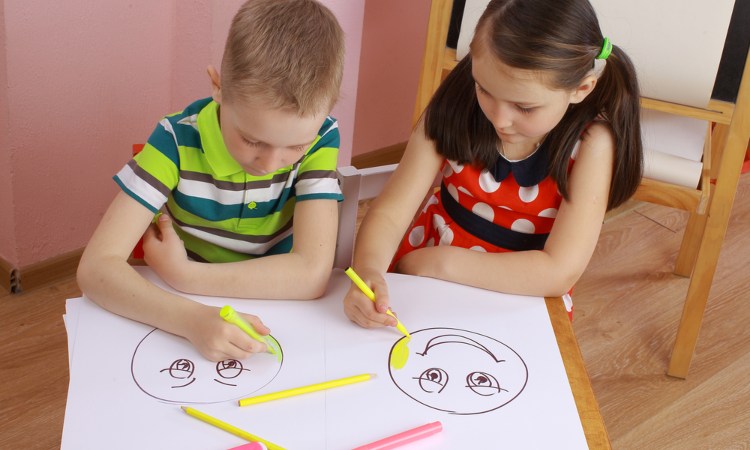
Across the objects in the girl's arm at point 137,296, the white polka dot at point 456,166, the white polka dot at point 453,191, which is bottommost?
the girl's arm at point 137,296

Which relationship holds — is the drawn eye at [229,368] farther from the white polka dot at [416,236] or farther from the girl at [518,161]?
the white polka dot at [416,236]

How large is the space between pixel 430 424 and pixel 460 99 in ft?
1.86

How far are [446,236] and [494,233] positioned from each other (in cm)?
8

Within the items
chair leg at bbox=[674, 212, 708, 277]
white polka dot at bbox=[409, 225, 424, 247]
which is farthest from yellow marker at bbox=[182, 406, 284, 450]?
chair leg at bbox=[674, 212, 708, 277]

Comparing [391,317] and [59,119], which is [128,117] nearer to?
[59,119]

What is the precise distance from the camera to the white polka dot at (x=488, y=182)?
4.07ft

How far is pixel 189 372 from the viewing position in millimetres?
859

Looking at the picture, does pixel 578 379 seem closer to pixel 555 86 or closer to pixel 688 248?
pixel 555 86

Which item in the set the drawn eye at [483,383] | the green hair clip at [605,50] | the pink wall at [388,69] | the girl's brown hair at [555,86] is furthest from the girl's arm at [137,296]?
the pink wall at [388,69]

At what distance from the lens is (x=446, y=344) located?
3.09ft

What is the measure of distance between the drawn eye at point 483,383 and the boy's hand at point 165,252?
357 millimetres

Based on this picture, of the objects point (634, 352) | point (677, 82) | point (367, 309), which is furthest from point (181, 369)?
point (634, 352)

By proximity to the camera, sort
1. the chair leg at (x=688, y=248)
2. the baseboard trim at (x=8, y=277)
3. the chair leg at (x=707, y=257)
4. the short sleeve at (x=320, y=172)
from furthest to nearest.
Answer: the chair leg at (x=688, y=248) < the baseboard trim at (x=8, y=277) < the chair leg at (x=707, y=257) < the short sleeve at (x=320, y=172)

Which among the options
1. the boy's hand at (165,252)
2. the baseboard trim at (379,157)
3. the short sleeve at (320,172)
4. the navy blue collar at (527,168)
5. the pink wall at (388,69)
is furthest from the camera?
the baseboard trim at (379,157)
